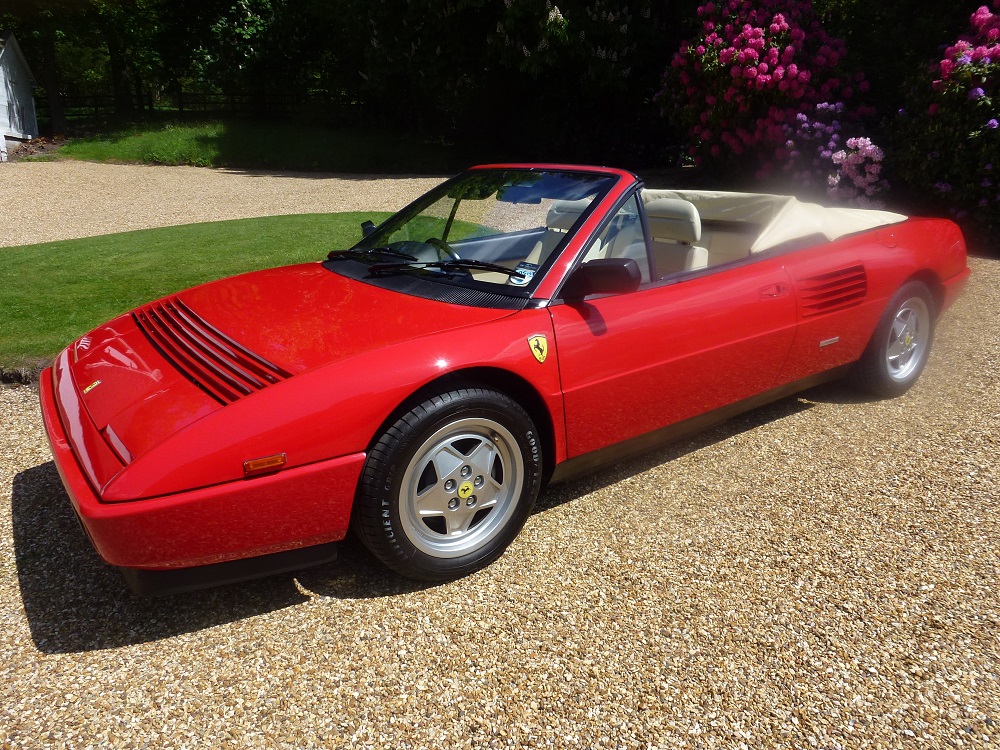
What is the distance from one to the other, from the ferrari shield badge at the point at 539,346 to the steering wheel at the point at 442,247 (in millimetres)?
657

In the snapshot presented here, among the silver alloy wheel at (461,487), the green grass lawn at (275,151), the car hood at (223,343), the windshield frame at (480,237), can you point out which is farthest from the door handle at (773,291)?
the green grass lawn at (275,151)

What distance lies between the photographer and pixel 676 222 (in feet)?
11.5

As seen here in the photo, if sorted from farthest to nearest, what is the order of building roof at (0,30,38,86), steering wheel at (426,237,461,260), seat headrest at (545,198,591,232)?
building roof at (0,30,38,86)
steering wheel at (426,237,461,260)
seat headrest at (545,198,591,232)

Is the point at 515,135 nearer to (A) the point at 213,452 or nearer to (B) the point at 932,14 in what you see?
(B) the point at 932,14

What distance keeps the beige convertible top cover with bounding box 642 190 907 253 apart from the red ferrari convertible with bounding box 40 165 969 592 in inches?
0.7

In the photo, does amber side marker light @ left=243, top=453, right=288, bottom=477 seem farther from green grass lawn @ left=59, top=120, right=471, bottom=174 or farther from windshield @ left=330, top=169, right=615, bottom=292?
green grass lawn @ left=59, top=120, right=471, bottom=174

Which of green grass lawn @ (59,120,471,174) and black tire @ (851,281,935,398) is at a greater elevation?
black tire @ (851,281,935,398)

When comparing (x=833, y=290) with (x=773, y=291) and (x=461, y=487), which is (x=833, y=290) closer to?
(x=773, y=291)

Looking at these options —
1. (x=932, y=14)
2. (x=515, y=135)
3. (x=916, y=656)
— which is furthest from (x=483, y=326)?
(x=515, y=135)

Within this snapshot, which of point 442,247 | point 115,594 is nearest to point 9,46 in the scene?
point 442,247

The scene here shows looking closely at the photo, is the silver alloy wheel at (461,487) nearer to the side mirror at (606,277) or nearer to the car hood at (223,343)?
the car hood at (223,343)

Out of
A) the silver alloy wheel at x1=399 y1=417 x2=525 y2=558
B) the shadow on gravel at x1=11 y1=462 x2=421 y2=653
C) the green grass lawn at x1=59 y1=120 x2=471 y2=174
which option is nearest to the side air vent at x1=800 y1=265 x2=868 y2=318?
the silver alloy wheel at x1=399 y1=417 x2=525 y2=558

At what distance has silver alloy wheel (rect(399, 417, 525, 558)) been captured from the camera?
8.22 feet

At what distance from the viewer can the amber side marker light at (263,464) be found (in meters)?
2.18
